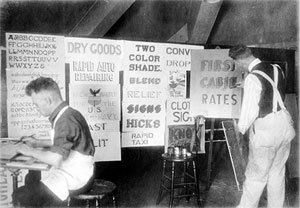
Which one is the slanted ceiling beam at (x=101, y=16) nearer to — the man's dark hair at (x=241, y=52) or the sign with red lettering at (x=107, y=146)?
the sign with red lettering at (x=107, y=146)

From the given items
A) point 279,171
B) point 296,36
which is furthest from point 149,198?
point 296,36

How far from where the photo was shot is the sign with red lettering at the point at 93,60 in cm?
376

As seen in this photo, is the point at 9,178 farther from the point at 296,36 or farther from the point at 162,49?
the point at 296,36

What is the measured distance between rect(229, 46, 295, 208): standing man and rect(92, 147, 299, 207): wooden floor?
745mm

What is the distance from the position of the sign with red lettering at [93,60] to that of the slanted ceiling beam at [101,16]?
52.4 inches

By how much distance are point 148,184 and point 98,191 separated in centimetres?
198

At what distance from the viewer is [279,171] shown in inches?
131

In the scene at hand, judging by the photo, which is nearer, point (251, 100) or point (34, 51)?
point (251, 100)

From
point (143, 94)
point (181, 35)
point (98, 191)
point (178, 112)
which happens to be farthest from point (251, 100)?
point (181, 35)

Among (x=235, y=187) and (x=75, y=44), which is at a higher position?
(x=75, y=44)

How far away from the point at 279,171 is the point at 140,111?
169 cm

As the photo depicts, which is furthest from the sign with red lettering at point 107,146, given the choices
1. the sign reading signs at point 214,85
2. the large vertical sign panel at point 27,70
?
the sign reading signs at point 214,85

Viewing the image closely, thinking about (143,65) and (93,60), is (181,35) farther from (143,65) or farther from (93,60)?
(93,60)

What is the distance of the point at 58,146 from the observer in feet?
7.41
